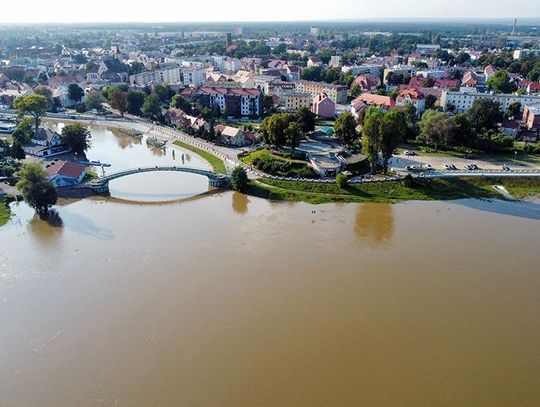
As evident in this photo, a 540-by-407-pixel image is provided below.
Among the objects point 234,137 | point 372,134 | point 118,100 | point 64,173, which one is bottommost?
point 64,173

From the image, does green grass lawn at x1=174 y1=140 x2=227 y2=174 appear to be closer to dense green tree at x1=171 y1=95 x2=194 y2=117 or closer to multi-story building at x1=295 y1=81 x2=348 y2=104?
dense green tree at x1=171 y1=95 x2=194 y2=117

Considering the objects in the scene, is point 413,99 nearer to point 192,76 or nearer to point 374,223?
point 374,223

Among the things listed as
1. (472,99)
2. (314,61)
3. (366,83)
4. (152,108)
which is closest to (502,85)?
(472,99)

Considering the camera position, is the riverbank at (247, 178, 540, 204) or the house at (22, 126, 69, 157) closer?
the riverbank at (247, 178, 540, 204)

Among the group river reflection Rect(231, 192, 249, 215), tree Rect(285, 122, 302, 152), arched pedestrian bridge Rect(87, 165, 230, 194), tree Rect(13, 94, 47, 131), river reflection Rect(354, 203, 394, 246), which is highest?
tree Rect(13, 94, 47, 131)

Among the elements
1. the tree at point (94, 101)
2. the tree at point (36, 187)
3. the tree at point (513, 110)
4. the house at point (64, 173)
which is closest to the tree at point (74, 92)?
the tree at point (94, 101)

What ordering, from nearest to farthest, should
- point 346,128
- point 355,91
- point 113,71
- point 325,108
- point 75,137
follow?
point 346,128 < point 75,137 < point 325,108 < point 355,91 < point 113,71

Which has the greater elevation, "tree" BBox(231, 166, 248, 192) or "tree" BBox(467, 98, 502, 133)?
"tree" BBox(467, 98, 502, 133)

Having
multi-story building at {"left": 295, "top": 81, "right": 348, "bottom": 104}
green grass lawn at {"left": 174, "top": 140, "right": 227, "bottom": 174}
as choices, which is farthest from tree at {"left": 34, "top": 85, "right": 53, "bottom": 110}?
multi-story building at {"left": 295, "top": 81, "right": 348, "bottom": 104}
